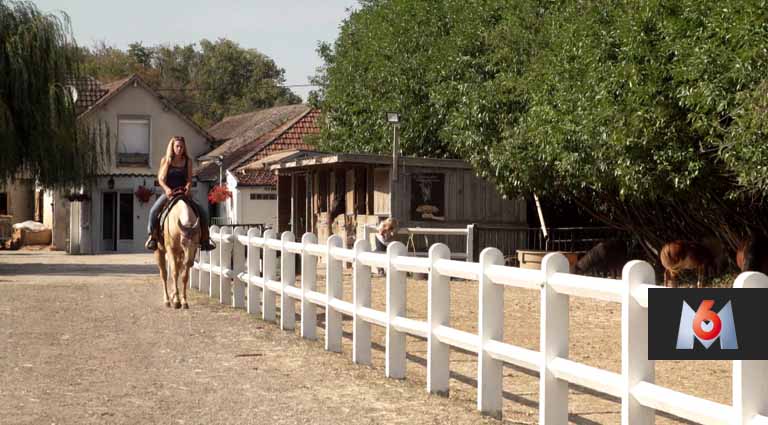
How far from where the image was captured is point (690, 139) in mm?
20938

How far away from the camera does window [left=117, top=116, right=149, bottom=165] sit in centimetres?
5278

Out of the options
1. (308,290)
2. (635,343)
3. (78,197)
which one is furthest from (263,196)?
(635,343)

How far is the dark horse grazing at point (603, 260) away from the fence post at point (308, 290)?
1582 centimetres

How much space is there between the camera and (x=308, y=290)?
1391 centimetres

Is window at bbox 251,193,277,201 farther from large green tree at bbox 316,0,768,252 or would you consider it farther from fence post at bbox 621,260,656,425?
fence post at bbox 621,260,656,425

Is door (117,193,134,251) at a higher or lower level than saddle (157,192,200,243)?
lower

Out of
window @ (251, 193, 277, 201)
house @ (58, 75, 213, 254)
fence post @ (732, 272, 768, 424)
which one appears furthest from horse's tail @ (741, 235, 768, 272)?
house @ (58, 75, 213, 254)

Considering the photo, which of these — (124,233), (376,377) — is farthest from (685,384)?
(124,233)

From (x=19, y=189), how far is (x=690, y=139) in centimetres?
4214

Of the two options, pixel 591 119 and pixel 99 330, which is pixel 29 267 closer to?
pixel 591 119

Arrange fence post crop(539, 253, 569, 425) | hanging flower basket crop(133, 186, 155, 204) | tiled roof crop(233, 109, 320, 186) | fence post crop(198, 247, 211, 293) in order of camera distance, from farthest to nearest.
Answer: hanging flower basket crop(133, 186, 155, 204)
tiled roof crop(233, 109, 320, 186)
fence post crop(198, 247, 211, 293)
fence post crop(539, 253, 569, 425)

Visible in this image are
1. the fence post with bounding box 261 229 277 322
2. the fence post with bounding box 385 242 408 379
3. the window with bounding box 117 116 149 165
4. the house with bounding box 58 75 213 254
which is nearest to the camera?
the fence post with bounding box 385 242 408 379

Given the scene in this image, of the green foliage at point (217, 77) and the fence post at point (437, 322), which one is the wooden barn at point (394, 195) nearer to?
the fence post at point (437, 322)

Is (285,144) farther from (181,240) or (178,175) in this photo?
(181,240)
